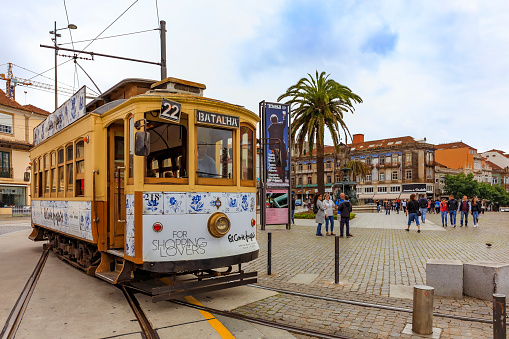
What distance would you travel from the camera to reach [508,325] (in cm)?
478

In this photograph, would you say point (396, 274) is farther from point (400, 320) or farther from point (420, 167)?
point (420, 167)

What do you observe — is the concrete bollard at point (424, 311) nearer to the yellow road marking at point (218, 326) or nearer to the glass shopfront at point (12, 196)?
the yellow road marking at point (218, 326)

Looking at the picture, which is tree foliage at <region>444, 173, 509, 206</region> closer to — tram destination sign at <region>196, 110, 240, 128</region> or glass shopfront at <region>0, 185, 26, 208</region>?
glass shopfront at <region>0, 185, 26, 208</region>

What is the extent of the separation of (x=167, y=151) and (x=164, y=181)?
64 cm

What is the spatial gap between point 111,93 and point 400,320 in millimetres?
6598

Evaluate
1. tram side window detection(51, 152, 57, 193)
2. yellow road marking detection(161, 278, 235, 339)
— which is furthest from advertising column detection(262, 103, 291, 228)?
yellow road marking detection(161, 278, 235, 339)

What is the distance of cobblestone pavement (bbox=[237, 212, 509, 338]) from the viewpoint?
4.94m

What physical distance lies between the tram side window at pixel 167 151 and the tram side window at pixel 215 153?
25 cm

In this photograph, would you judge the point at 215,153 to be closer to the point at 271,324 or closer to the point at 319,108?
the point at 271,324

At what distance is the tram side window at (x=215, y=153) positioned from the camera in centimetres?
586

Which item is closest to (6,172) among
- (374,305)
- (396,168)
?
(374,305)

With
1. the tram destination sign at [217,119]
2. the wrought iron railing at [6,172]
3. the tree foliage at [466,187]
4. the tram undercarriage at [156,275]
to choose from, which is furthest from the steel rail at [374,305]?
the tree foliage at [466,187]

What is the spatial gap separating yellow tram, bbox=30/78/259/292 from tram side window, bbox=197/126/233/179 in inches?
0.6

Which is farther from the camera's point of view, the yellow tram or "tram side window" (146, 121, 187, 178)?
"tram side window" (146, 121, 187, 178)
